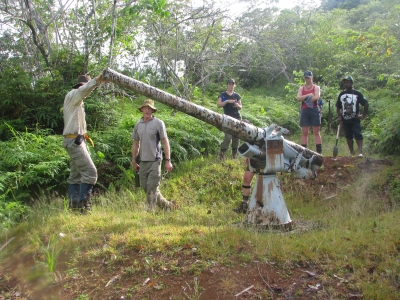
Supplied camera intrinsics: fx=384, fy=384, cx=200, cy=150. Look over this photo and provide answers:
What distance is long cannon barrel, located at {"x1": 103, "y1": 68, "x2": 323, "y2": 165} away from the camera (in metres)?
5.23

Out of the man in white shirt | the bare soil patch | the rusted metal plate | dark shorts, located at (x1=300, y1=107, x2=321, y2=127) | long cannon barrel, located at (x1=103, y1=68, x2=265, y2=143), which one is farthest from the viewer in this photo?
dark shorts, located at (x1=300, y1=107, x2=321, y2=127)

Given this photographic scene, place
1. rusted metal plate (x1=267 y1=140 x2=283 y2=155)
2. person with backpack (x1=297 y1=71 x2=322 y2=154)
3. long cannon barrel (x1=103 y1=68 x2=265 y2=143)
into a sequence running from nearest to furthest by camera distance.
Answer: long cannon barrel (x1=103 y1=68 x2=265 y2=143)
rusted metal plate (x1=267 y1=140 x2=283 y2=155)
person with backpack (x1=297 y1=71 x2=322 y2=154)

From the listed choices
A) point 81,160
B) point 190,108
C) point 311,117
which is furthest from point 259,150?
point 311,117

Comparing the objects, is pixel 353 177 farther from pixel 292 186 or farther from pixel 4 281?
pixel 4 281

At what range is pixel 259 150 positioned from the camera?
552cm

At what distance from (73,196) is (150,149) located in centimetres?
157

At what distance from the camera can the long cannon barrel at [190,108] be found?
5.23 m

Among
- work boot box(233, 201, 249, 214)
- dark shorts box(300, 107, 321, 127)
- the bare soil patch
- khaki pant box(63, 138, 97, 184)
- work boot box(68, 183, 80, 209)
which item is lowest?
the bare soil patch

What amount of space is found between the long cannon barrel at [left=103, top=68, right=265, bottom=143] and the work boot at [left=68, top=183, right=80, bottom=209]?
217 cm

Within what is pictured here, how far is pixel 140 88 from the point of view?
5230mm

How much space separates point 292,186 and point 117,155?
3.85m

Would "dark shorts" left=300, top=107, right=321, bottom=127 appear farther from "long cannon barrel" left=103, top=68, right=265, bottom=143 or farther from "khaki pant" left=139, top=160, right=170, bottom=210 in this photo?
"khaki pant" left=139, top=160, right=170, bottom=210

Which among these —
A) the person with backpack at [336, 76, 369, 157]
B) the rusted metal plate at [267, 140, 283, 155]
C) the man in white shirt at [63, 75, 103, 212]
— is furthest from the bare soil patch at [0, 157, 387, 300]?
the person with backpack at [336, 76, 369, 157]

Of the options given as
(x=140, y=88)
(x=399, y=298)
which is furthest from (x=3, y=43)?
(x=399, y=298)
